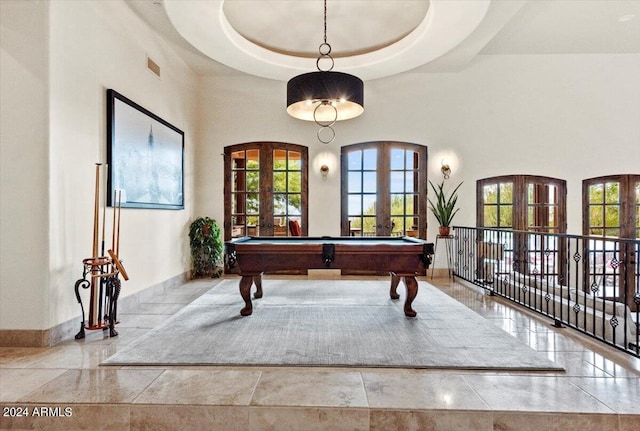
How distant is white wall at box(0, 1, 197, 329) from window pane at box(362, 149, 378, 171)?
410 centimetres

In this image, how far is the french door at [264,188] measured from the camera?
23.5 ft

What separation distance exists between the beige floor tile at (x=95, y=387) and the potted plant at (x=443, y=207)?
17.9ft

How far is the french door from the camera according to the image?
7.17m

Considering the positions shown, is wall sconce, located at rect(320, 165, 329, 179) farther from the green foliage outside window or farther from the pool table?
the green foliage outside window

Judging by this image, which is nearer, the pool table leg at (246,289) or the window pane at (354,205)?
the pool table leg at (246,289)

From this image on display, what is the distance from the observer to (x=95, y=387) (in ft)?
7.79

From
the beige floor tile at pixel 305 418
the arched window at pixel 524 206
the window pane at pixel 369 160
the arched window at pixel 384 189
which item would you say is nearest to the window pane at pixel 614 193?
the arched window at pixel 524 206

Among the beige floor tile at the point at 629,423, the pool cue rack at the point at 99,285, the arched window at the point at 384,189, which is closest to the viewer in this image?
the beige floor tile at the point at 629,423

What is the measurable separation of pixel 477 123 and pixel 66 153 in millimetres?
6654

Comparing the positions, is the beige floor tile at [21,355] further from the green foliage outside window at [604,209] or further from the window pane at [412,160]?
the green foliage outside window at [604,209]

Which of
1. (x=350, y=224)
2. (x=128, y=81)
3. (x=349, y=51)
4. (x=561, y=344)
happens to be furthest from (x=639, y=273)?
(x=128, y=81)

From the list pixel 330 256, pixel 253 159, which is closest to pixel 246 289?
pixel 330 256

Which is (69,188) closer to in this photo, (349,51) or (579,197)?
(349,51)

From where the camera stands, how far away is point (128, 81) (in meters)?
4.61
